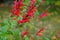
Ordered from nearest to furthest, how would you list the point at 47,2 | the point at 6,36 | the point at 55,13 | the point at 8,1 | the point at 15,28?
1. the point at 6,36
2. the point at 15,28
3. the point at 55,13
4. the point at 47,2
5. the point at 8,1

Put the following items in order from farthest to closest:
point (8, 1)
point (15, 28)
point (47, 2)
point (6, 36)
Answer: point (8, 1), point (47, 2), point (15, 28), point (6, 36)

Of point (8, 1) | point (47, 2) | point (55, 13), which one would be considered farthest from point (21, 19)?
point (8, 1)

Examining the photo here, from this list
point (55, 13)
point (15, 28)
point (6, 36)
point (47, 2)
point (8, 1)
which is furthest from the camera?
point (8, 1)

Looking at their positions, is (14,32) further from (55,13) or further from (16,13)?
(55,13)

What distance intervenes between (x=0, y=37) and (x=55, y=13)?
708 cm

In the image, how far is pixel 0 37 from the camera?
3.90 meters

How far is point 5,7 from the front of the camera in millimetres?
12156

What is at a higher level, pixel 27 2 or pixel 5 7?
pixel 27 2

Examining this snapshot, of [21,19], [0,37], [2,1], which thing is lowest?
[2,1]

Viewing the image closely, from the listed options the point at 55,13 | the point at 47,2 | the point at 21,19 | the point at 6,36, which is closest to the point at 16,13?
the point at 21,19

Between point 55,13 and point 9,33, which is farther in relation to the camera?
point 55,13

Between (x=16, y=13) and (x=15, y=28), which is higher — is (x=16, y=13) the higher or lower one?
the higher one

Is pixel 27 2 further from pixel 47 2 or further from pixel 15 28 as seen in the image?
pixel 47 2

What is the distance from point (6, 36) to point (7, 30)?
6.8 inches
